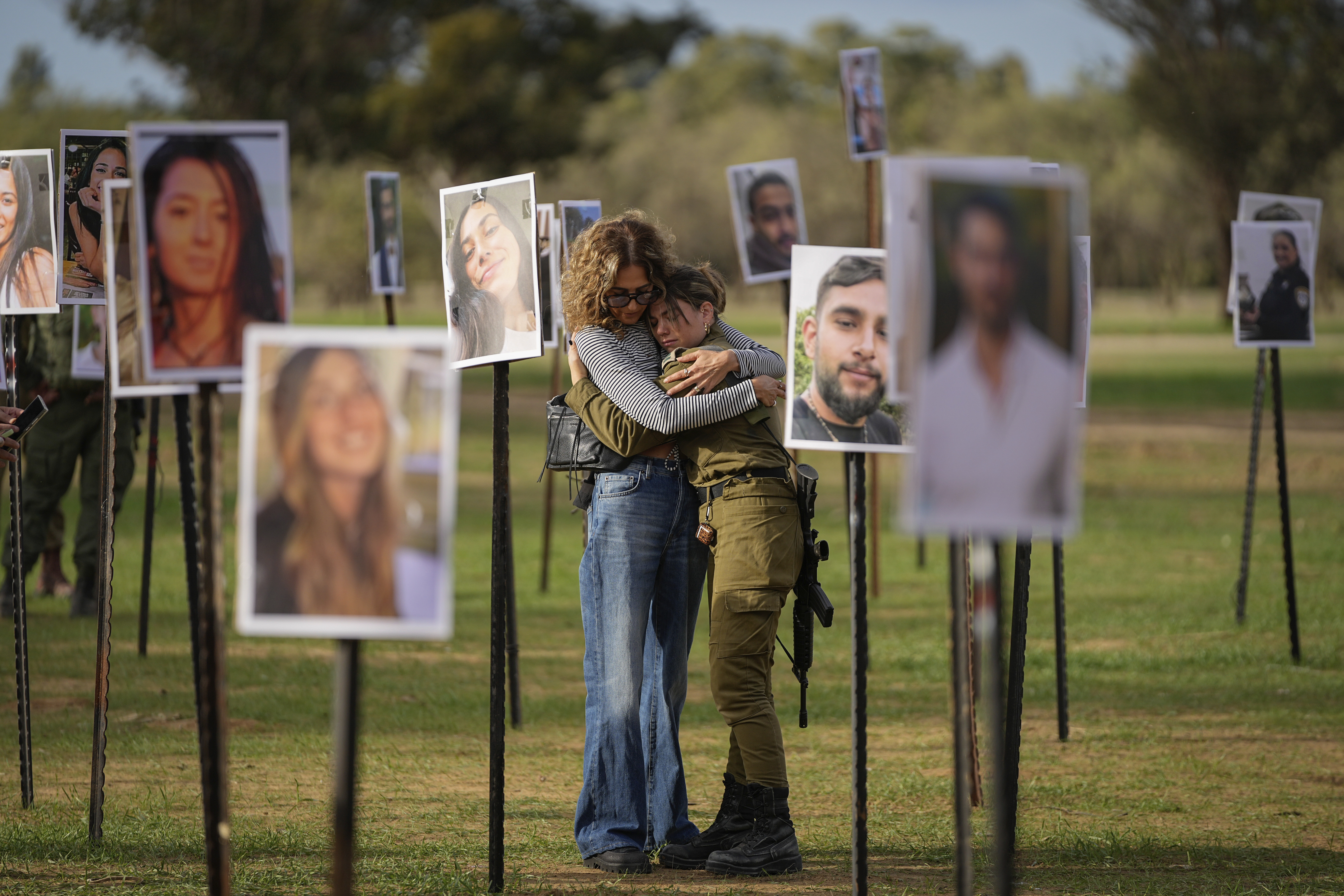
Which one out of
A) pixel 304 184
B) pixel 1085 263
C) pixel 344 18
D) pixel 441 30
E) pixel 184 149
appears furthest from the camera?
pixel 304 184

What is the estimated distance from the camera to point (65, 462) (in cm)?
844

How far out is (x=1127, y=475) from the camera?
1747 centimetres

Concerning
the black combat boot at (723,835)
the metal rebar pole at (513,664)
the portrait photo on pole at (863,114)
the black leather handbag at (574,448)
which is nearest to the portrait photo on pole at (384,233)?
the metal rebar pole at (513,664)

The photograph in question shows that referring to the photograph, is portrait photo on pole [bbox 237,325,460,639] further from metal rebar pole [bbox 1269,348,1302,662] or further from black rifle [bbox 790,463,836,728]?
metal rebar pole [bbox 1269,348,1302,662]

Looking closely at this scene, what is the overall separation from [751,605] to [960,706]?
1557 millimetres

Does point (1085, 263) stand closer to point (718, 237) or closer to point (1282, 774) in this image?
point (1282, 774)

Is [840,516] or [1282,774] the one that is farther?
[840,516]

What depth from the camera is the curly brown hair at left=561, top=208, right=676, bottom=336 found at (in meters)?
4.33

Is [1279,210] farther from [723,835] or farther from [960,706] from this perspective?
[960,706]

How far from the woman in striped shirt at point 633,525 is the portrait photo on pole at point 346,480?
178 centimetres

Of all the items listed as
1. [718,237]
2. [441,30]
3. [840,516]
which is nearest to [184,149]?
[840,516]

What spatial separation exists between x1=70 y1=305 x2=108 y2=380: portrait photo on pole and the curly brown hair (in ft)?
14.5

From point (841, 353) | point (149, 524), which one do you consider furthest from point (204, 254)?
point (149, 524)

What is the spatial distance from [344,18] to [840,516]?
888 inches
